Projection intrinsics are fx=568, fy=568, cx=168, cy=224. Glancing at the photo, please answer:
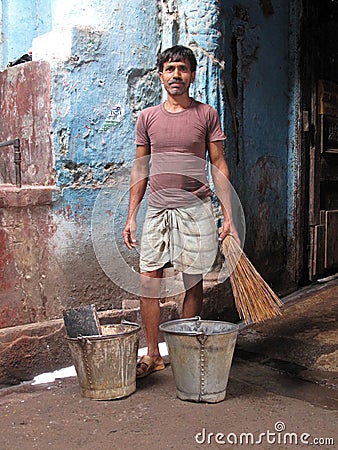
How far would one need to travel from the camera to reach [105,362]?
9.29ft

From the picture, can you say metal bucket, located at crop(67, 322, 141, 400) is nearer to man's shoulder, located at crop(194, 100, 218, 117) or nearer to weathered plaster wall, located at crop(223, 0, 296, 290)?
man's shoulder, located at crop(194, 100, 218, 117)

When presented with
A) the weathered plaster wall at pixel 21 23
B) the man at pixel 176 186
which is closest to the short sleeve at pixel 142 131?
the man at pixel 176 186

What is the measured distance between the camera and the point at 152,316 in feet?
10.8

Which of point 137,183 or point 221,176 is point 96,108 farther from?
point 221,176

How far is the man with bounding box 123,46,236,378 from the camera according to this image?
10.4 ft

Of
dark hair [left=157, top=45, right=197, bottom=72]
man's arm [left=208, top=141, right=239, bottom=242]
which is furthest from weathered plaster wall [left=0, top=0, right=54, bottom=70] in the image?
man's arm [left=208, top=141, right=239, bottom=242]

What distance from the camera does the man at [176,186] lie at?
10.4 ft

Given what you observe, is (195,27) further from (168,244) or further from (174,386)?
(174,386)

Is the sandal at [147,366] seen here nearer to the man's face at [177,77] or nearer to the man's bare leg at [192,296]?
the man's bare leg at [192,296]

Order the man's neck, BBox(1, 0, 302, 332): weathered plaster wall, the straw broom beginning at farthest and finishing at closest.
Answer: BBox(1, 0, 302, 332): weathered plaster wall
the man's neck
the straw broom

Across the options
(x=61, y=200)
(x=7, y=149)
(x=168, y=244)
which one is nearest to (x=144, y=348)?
(x=168, y=244)

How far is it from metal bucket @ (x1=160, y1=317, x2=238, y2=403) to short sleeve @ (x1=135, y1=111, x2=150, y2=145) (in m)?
1.09

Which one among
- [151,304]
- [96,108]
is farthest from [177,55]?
Result: [151,304]

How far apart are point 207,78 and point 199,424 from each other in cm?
242
